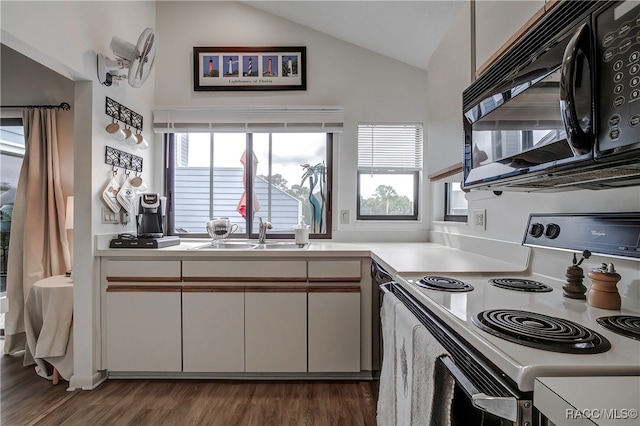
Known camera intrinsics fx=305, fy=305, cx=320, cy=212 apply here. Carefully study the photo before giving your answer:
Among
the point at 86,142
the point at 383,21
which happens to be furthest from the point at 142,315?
the point at 383,21

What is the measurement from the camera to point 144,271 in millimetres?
2014

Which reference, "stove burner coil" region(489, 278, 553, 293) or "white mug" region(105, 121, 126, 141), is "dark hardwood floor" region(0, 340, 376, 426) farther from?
"white mug" region(105, 121, 126, 141)

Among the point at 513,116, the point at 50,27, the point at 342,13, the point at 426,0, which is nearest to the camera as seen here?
the point at 513,116

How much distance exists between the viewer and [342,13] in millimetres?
2291

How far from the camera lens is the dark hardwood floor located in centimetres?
168

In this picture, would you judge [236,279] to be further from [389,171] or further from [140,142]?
[389,171]

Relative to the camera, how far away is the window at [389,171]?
267cm

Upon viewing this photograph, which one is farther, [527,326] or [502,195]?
[502,195]

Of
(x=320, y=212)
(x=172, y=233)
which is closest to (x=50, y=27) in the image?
(x=172, y=233)

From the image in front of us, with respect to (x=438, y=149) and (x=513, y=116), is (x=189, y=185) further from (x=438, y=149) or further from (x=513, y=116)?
(x=513, y=116)

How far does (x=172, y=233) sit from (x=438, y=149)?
229cm

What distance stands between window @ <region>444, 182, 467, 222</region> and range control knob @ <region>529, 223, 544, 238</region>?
3.57 feet

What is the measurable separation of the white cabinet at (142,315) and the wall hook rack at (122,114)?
1010mm

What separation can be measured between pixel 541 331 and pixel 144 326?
2.18m
